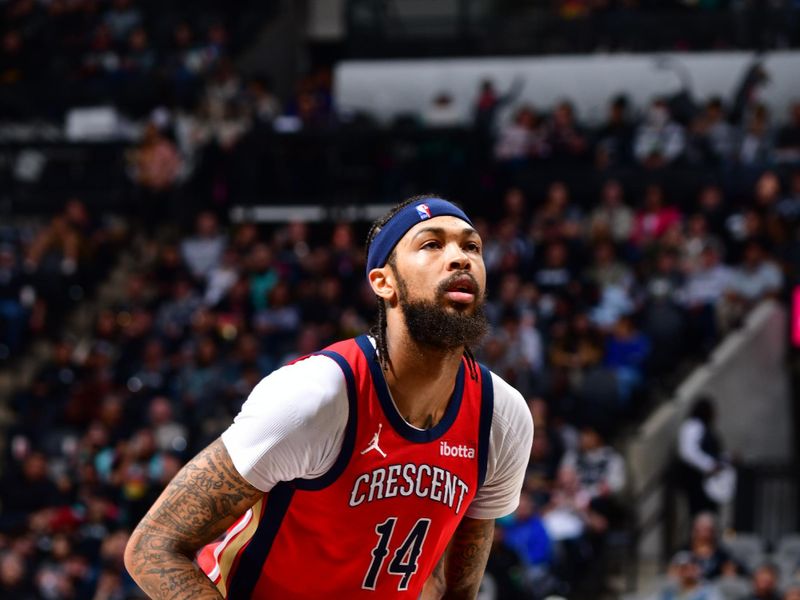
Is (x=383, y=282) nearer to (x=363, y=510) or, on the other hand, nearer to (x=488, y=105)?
(x=363, y=510)

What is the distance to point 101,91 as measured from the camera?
20812mm

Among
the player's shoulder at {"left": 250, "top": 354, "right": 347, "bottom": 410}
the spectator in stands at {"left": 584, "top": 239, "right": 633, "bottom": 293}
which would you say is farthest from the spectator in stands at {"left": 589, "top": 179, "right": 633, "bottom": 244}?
the player's shoulder at {"left": 250, "top": 354, "right": 347, "bottom": 410}

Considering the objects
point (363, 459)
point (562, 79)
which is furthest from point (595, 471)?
point (562, 79)

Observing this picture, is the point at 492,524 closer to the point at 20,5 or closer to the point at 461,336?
the point at 461,336

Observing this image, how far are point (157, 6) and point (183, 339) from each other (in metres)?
8.56

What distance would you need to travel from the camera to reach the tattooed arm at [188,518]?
420 centimetres

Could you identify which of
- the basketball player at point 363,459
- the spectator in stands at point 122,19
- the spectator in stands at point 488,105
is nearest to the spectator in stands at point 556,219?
the spectator in stands at point 488,105

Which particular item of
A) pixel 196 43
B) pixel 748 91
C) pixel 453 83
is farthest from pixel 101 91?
pixel 748 91

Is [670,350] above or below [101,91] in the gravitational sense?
below

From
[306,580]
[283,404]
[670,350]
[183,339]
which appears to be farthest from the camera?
[183,339]

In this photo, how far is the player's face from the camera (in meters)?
4.31

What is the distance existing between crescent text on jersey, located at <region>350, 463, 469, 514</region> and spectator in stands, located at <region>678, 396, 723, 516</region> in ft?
30.3

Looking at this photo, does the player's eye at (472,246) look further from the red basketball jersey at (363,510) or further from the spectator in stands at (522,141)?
the spectator in stands at (522,141)

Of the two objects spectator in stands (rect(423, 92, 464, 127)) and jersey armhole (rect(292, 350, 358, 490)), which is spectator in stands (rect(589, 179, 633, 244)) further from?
jersey armhole (rect(292, 350, 358, 490))
